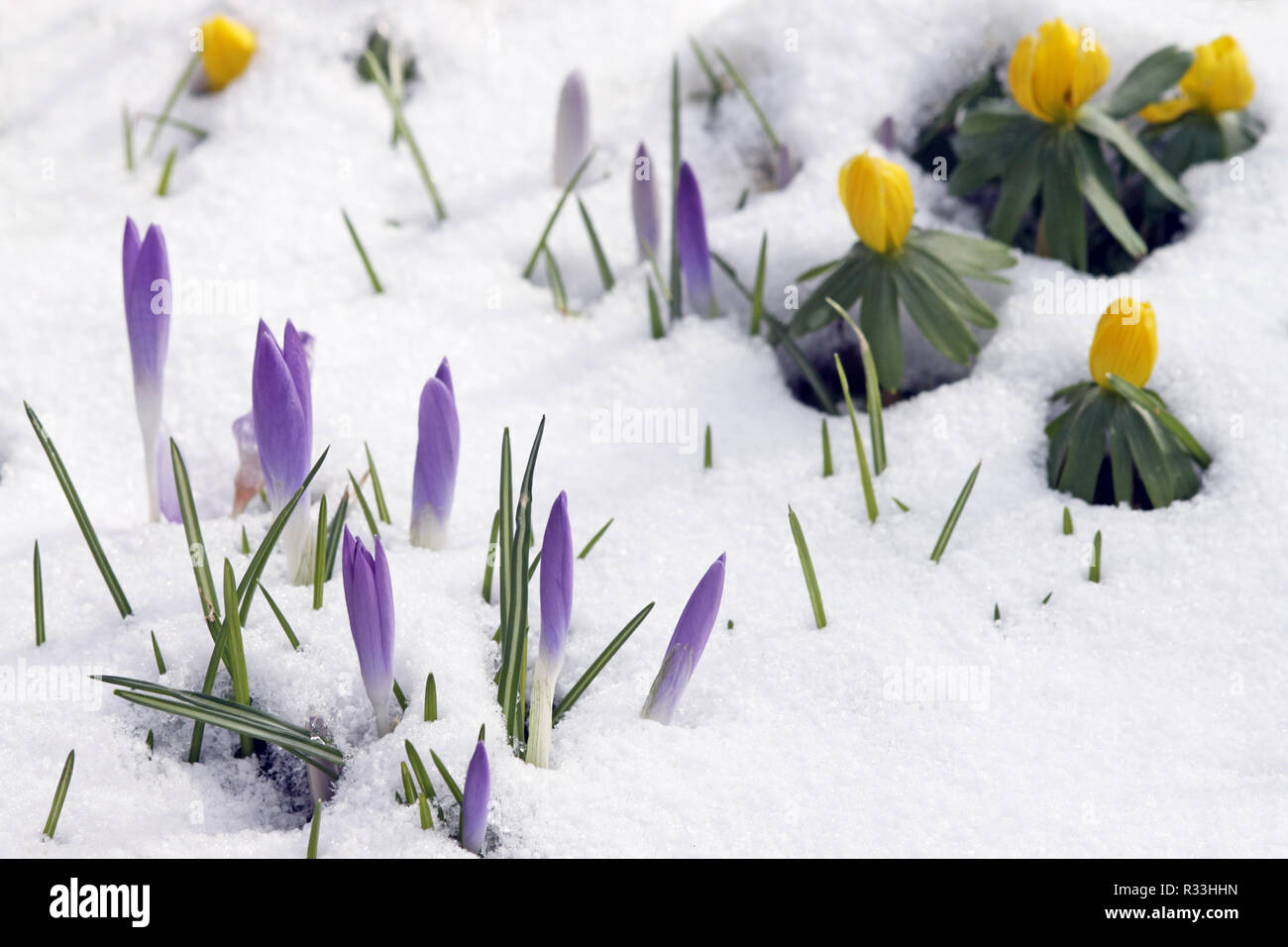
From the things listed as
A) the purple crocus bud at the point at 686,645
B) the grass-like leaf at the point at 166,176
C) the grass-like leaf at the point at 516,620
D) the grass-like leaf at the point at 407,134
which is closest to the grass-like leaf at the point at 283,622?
the grass-like leaf at the point at 516,620

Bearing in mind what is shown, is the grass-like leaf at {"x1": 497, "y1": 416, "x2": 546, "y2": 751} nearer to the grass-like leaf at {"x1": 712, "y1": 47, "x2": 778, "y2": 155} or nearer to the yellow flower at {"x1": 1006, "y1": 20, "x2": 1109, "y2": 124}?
the yellow flower at {"x1": 1006, "y1": 20, "x2": 1109, "y2": 124}

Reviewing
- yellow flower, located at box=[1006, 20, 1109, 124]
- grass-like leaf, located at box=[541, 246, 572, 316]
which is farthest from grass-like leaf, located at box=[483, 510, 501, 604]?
yellow flower, located at box=[1006, 20, 1109, 124]

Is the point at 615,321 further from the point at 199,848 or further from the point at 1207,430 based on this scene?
the point at 199,848

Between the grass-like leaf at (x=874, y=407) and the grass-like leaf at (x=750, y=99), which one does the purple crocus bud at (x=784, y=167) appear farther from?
the grass-like leaf at (x=874, y=407)

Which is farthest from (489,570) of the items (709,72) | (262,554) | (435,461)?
(709,72)

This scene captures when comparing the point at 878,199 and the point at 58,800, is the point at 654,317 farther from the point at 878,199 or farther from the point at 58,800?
the point at 58,800

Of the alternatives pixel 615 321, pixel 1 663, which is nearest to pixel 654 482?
pixel 615 321
